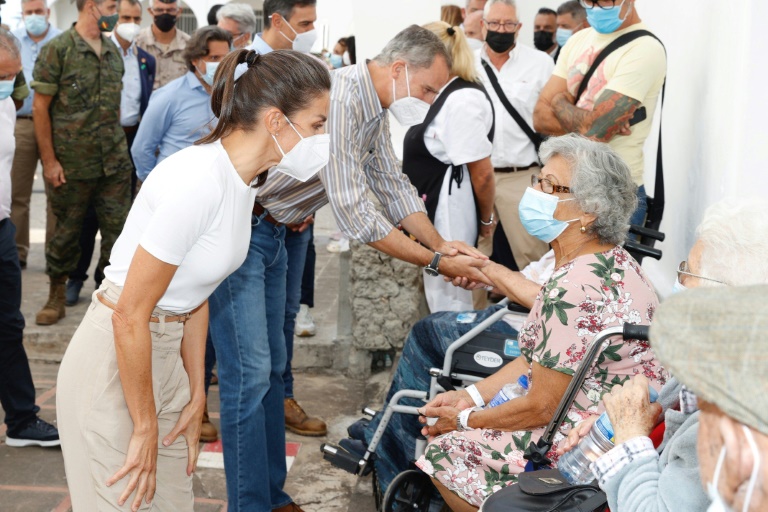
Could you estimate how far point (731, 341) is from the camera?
3.57 feet

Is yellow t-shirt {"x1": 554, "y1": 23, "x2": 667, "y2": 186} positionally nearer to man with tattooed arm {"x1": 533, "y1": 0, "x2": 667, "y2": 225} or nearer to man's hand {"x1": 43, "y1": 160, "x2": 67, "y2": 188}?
man with tattooed arm {"x1": 533, "y1": 0, "x2": 667, "y2": 225}

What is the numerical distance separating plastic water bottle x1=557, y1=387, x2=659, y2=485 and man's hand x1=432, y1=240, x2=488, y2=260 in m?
1.42

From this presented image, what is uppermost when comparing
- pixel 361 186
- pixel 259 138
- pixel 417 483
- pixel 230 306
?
pixel 259 138

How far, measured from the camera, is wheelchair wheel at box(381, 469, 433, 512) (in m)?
3.23

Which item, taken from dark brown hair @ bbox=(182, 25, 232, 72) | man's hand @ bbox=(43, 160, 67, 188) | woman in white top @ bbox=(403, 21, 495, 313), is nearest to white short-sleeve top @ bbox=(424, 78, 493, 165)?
woman in white top @ bbox=(403, 21, 495, 313)

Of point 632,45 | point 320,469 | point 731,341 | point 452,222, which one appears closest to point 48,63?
point 452,222

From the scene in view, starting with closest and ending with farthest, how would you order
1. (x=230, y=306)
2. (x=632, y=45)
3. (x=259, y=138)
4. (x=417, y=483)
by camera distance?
(x=259, y=138) < (x=230, y=306) < (x=417, y=483) < (x=632, y=45)

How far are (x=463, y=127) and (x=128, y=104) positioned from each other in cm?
283

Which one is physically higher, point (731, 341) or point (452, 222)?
point (731, 341)

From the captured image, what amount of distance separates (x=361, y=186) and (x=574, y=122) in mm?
1172

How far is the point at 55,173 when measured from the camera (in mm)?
5543

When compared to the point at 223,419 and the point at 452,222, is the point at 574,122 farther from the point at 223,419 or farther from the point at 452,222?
the point at 223,419

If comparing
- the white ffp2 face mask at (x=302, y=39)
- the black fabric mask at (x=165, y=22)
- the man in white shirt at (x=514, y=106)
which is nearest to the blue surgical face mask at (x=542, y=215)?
the white ffp2 face mask at (x=302, y=39)

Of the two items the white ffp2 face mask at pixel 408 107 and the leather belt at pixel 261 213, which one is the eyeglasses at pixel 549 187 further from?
the leather belt at pixel 261 213
